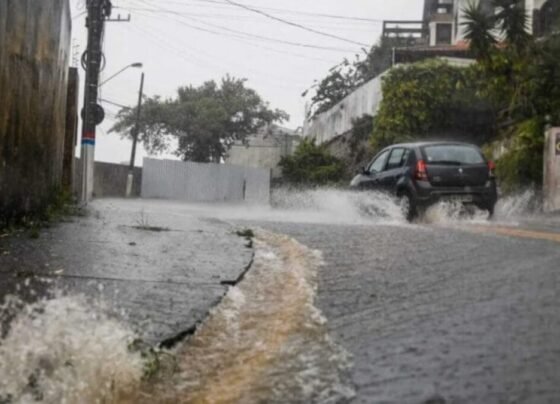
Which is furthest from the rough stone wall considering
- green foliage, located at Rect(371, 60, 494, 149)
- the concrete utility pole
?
green foliage, located at Rect(371, 60, 494, 149)

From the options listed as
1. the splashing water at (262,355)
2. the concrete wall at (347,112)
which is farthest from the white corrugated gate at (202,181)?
the splashing water at (262,355)

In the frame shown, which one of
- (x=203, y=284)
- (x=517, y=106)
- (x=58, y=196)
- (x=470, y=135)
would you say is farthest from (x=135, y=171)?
(x=203, y=284)

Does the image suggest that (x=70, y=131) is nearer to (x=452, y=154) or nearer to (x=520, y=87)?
(x=452, y=154)

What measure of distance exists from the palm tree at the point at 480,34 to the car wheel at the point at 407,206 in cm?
831

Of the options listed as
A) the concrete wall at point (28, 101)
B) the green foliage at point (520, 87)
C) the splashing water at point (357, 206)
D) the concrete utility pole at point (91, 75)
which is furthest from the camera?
the concrete utility pole at point (91, 75)

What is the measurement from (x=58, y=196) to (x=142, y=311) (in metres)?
7.12

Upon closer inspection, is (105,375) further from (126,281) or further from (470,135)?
(470,135)

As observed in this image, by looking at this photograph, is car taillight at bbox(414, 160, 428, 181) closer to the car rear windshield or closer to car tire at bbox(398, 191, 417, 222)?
the car rear windshield

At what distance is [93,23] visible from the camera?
18.4m

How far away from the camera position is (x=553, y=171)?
16.4 meters

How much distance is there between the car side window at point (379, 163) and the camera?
13.4 meters

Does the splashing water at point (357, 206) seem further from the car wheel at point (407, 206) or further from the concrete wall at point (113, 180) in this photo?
the concrete wall at point (113, 180)

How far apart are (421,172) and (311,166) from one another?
1859 centimetres

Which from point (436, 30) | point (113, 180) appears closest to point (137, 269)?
point (113, 180)
